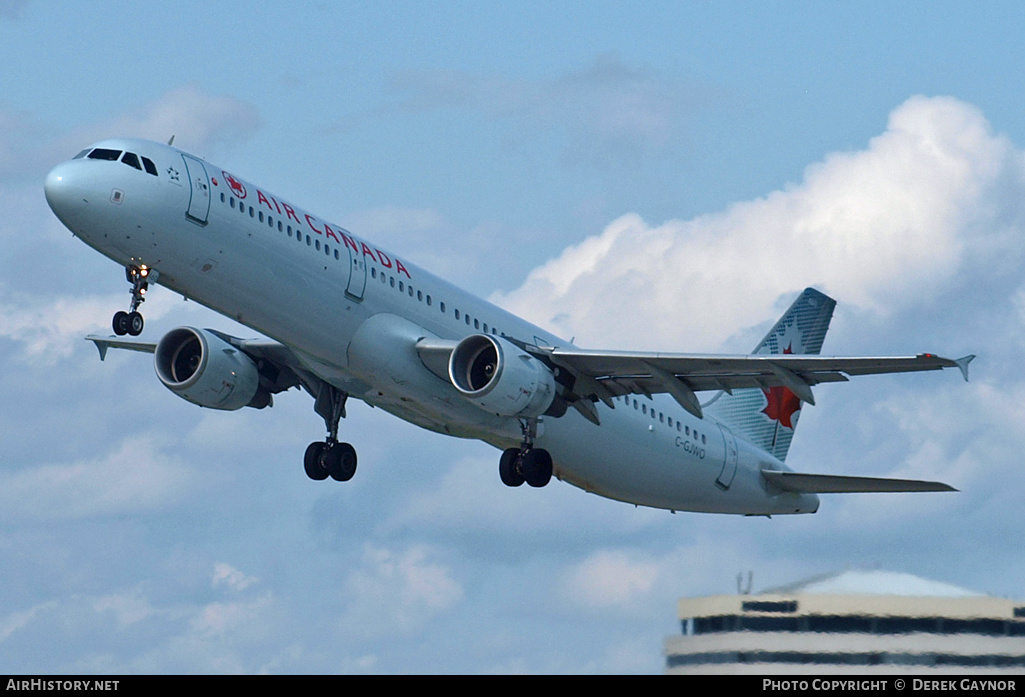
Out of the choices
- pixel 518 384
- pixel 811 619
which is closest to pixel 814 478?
pixel 518 384

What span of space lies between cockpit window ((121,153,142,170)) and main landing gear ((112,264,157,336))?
2.01m

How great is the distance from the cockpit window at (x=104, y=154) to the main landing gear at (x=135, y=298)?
2.25 m

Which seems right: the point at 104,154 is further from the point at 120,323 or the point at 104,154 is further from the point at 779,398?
the point at 779,398

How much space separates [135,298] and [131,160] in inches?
109

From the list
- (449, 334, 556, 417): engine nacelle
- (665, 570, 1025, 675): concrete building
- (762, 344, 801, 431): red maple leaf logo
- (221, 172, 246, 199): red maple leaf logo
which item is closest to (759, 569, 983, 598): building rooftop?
(665, 570, 1025, 675): concrete building

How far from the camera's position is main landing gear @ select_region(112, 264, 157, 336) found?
3369 cm

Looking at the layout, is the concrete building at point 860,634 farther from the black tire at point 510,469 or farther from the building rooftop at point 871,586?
the black tire at point 510,469

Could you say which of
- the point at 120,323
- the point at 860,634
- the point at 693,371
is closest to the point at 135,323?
the point at 120,323

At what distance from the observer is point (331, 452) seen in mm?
42062

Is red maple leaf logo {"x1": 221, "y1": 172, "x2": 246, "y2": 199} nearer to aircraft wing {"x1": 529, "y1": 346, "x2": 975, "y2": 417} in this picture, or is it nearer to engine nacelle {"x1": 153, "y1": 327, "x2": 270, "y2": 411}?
engine nacelle {"x1": 153, "y1": 327, "x2": 270, "y2": 411}

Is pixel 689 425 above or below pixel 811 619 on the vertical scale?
above

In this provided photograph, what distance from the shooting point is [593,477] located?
41969mm
